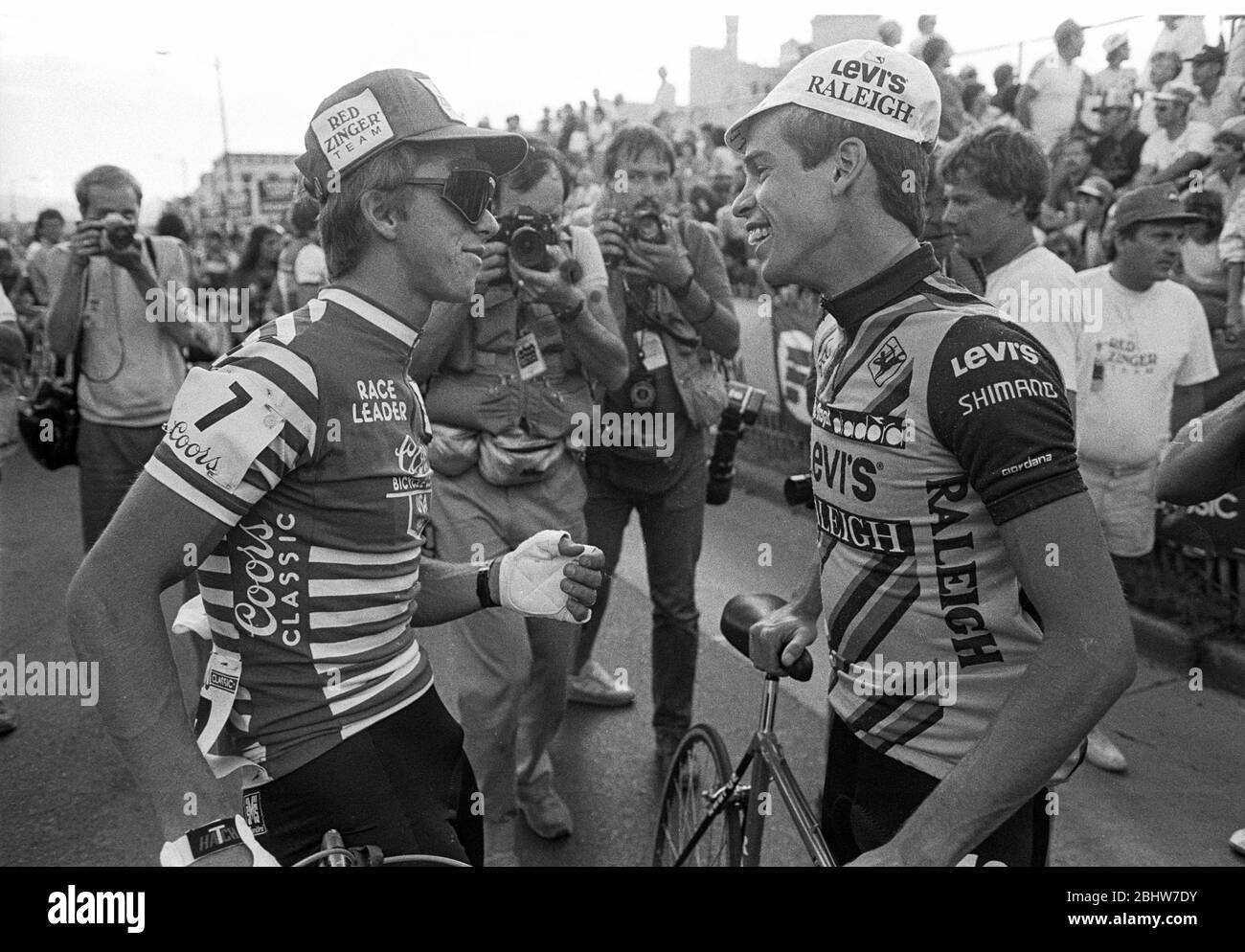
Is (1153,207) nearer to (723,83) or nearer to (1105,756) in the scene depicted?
(1105,756)

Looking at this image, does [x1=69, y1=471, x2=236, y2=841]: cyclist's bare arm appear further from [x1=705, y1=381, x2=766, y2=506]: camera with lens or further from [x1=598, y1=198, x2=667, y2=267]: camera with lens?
[x1=705, y1=381, x2=766, y2=506]: camera with lens

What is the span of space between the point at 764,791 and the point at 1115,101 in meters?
8.51

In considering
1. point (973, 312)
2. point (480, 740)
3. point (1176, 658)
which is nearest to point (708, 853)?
point (480, 740)

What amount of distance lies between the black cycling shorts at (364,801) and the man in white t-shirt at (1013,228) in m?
2.55

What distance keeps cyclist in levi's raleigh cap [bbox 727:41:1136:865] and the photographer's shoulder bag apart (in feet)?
11.3

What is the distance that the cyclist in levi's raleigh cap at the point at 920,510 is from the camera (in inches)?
56.1

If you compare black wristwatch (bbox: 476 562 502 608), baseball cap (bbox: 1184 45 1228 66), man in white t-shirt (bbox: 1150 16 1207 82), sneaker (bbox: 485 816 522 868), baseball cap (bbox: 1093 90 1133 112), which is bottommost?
sneaker (bbox: 485 816 522 868)

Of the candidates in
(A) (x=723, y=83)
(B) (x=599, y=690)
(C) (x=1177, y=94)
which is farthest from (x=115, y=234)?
(A) (x=723, y=83)

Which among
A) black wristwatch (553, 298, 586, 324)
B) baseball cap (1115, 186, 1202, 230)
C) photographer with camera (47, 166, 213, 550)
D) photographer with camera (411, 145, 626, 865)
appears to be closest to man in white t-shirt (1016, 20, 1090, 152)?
baseball cap (1115, 186, 1202, 230)

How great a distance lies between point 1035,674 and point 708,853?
4.59ft

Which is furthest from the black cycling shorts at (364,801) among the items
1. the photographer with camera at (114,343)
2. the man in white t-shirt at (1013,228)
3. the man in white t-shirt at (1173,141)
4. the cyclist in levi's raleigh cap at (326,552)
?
the man in white t-shirt at (1173,141)

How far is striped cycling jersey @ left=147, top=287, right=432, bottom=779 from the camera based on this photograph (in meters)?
1.58

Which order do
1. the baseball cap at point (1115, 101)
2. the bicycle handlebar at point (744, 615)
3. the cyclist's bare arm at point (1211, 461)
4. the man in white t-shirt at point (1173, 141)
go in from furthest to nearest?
the baseball cap at point (1115, 101), the man in white t-shirt at point (1173, 141), the bicycle handlebar at point (744, 615), the cyclist's bare arm at point (1211, 461)

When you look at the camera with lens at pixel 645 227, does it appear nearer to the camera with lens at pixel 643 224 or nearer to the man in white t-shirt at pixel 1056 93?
the camera with lens at pixel 643 224
